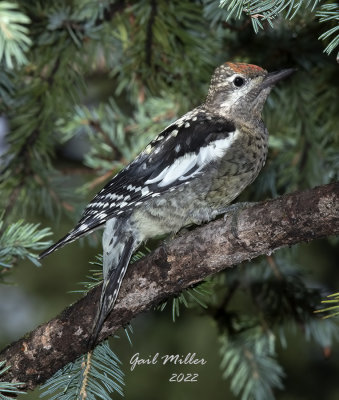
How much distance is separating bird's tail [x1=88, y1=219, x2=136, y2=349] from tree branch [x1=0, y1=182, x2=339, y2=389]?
0.14ft

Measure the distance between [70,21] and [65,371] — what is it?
1886 mm

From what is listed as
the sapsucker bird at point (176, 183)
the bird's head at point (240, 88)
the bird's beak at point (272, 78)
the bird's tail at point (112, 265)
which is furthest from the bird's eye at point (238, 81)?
the bird's tail at point (112, 265)

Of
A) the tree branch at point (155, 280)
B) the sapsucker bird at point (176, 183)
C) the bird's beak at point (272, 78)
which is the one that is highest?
the bird's beak at point (272, 78)

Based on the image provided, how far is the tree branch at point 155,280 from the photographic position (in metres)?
2.23

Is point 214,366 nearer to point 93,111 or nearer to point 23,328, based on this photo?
point 23,328

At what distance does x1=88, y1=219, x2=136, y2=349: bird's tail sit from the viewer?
2404mm

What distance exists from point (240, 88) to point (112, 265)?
1.44 meters

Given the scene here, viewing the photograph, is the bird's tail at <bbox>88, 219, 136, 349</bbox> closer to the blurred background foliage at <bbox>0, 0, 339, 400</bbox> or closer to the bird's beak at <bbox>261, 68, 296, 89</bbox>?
the blurred background foliage at <bbox>0, 0, 339, 400</bbox>

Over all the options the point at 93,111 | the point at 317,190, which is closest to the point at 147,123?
the point at 93,111

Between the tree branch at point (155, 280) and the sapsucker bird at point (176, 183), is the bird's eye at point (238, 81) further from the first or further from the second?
the tree branch at point (155, 280)

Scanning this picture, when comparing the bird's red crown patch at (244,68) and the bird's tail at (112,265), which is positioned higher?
the bird's red crown patch at (244,68)

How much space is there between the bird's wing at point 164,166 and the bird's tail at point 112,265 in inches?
4.4

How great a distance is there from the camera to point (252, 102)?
3479mm

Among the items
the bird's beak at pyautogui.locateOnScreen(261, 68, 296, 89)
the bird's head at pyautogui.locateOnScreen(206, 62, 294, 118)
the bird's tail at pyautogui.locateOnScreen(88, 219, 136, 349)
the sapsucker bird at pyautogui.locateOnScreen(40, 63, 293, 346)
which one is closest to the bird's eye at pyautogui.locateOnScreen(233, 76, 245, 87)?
the bird's head at pyautogui.locateOnScreen(206, 62, 294, 118)
